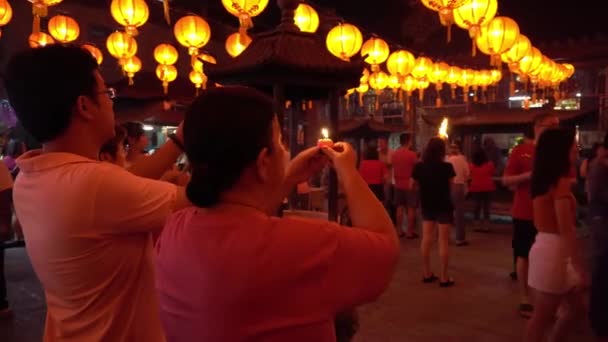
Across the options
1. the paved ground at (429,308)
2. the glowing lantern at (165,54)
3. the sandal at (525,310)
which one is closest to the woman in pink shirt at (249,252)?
the paved ground at (429,308)

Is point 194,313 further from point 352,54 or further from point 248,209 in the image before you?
point 352,54

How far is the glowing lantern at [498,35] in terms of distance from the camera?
5934 mm

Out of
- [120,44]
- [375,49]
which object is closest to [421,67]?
[375,49]

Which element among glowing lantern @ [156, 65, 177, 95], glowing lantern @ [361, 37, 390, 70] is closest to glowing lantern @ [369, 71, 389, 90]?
glowing lantern @ [361, 37, 390, 70]

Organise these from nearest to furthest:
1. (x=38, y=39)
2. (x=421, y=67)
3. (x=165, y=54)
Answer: (x=38, y=39)
(x=421, y=67)
(x=165, y=54)

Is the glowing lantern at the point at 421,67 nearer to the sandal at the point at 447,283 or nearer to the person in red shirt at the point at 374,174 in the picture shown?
the person in red shirt at the point at 374,174

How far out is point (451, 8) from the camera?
4793 millimetres

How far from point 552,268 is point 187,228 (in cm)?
284

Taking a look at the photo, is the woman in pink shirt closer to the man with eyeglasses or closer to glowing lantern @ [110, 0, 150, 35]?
the man with eyeglasses

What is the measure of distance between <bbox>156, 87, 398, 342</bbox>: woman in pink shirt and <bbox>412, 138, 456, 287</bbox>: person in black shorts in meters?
4.67

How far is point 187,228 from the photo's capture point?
1124 mm

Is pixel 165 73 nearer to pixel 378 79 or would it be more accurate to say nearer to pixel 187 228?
pixel 378 79

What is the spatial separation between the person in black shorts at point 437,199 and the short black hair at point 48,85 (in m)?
4.78

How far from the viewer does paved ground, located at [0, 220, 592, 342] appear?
4250mm
